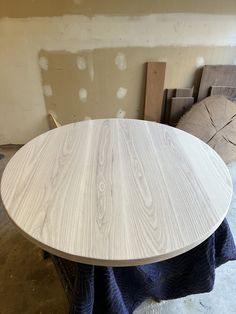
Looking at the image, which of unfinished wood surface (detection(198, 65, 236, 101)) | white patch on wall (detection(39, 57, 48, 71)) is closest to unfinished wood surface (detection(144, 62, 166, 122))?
unfinished wood surface (detection(198, 65, 236, 101))

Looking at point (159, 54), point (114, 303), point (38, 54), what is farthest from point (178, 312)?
point (38, 54)

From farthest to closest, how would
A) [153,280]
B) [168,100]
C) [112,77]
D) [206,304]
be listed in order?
[168,100]
[112,77]
[206,304]
[153,280]

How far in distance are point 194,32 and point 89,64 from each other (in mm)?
760

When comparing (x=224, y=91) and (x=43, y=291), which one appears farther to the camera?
(x=224, y=91)

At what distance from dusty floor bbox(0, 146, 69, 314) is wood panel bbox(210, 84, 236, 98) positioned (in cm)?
164

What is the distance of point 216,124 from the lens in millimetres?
1820

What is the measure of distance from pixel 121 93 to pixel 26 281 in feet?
4.61

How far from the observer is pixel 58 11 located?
161 centimetres

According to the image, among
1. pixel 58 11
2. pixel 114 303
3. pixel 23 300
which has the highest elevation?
pixel 58 11

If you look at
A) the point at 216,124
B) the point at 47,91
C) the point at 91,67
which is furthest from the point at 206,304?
the point at 47,91

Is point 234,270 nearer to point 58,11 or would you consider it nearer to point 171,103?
point 171,103

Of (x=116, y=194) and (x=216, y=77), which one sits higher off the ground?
(x=216, y=77)

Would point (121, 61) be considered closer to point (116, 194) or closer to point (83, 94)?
point (83, 94)

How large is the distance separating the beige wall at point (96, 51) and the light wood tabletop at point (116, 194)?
36.7 inches
